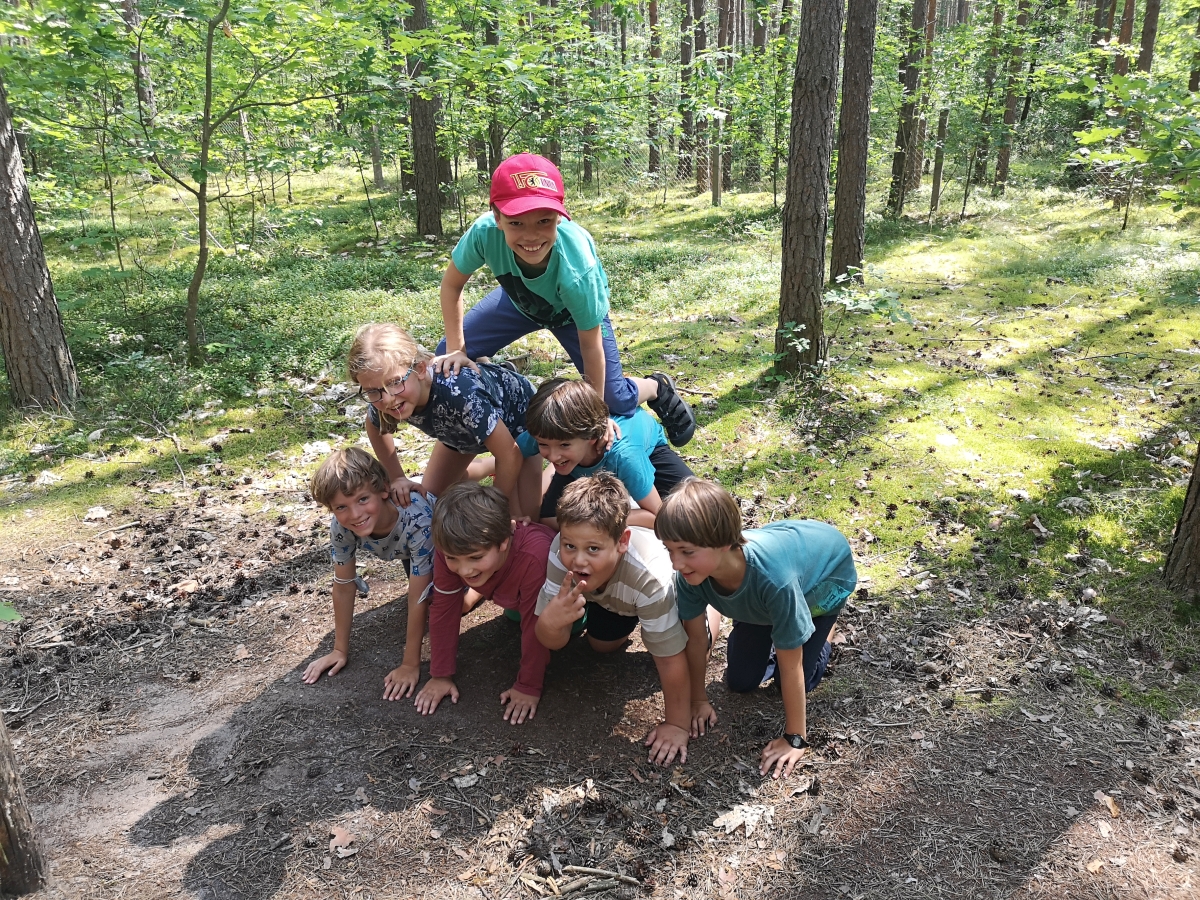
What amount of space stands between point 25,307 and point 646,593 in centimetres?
621

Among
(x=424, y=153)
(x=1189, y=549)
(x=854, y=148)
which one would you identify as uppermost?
(x=424, y=153)

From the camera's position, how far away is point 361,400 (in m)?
7.34

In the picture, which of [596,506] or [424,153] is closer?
[596,506]

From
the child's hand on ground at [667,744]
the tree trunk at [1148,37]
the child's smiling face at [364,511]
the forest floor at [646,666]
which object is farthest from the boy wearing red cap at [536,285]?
the tree trunk at [1148,37]

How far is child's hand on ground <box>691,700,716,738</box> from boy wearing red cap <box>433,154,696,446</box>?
1.58 m

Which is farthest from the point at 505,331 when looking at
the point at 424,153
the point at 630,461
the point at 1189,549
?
the point at 424,153

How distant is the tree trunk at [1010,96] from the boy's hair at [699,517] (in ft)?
48.5

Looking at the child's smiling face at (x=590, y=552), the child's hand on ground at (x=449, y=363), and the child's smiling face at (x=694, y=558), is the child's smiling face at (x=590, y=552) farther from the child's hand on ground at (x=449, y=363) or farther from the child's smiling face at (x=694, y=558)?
the child's hand on ground at (x=449, y=363)

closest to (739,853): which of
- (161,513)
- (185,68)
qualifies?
(161,513)

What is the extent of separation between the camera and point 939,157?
582 inches

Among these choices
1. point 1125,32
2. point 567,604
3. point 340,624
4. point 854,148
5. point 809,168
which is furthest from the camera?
point 1125,32

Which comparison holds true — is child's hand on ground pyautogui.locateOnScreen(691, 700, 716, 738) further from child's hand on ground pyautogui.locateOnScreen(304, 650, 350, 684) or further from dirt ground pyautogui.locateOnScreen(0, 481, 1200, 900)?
child's hand on ground pyautogui.locateOnScreen(304, 650, 350, 684)

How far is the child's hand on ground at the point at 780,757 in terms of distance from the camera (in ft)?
10.6

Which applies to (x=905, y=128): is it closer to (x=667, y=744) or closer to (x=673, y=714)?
(x=673, y=714)
